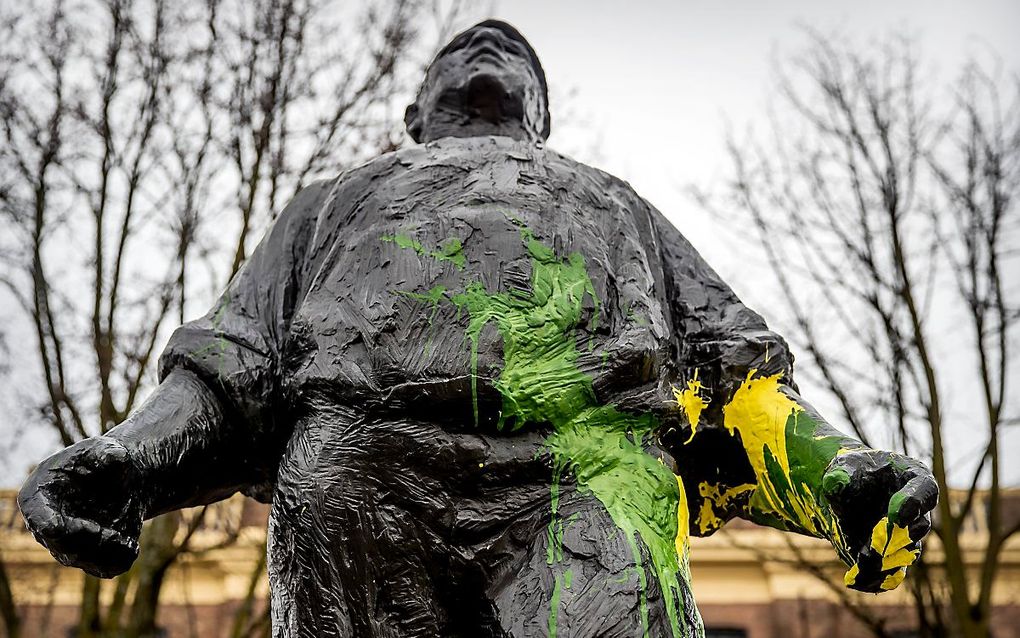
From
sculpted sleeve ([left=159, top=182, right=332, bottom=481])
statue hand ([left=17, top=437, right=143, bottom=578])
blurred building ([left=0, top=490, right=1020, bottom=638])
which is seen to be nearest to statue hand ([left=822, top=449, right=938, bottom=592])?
sculpted sleeve ([left=159, top=182, right=332, bottom=481])

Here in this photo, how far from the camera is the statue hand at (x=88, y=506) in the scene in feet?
6.41

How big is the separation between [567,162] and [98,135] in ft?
23.1

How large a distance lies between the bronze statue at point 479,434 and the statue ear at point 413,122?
505mm

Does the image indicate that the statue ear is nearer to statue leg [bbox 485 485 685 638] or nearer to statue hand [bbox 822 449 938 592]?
statue leg [bbox 485 485 685 638]

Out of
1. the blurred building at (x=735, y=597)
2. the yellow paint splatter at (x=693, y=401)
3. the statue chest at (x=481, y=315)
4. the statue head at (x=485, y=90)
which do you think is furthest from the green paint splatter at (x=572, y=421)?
the blurred building at (x=735, y=597)

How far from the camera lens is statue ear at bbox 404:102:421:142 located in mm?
3119

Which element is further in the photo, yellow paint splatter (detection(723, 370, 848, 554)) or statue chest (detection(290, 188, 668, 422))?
yellow paint splatter (detection(723, 370, 848, 554))

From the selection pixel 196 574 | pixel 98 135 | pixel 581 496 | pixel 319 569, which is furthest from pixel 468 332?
pixel 196 574

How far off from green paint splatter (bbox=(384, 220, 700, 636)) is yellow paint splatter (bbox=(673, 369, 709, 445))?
0.19 metres

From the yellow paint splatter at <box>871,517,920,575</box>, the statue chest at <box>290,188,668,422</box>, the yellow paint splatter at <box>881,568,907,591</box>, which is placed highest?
the statue chest at <box>290,188,668,422</box>

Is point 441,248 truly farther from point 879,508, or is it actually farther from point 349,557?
point 879,508

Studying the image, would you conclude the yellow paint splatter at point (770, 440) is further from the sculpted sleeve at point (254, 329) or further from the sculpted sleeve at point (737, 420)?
the sculpted sleeve at point (254, 329)

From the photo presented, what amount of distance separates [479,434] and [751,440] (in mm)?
622

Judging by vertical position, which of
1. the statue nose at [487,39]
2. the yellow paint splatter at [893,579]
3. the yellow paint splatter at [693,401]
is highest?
the statue nose at [487,39]
